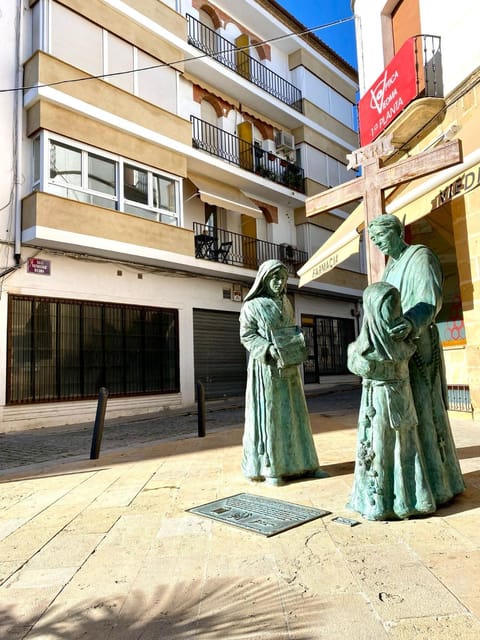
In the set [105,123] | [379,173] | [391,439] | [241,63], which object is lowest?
[391,439]

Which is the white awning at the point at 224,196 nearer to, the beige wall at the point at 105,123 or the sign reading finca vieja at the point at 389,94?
the beige wall at the point at 105,123

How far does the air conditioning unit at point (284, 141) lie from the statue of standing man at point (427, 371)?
52.6ft

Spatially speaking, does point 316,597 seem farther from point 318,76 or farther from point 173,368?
point 318,76

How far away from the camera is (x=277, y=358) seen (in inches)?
158

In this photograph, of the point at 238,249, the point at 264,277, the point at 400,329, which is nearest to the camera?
the point at 400,329

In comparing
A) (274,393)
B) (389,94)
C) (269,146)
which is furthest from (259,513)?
(269,146)

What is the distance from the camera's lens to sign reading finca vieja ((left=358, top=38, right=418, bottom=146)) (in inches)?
324

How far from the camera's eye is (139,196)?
1288 centimetres

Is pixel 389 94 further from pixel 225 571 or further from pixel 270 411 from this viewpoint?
pixel 225 571

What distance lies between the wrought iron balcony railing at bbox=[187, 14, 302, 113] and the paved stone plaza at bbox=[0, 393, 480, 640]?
14.0m

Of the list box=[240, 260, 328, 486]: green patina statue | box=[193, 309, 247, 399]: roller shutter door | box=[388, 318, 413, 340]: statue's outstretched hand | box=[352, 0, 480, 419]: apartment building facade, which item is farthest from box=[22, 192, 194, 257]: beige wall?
box=[388, 318, 413, 340]: statue's outstretched hand

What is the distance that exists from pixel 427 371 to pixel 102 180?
1056cm

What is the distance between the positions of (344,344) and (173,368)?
9418 mm

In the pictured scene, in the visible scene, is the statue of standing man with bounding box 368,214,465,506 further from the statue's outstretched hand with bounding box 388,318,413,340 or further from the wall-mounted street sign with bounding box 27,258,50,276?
the wall-mounted street sign with bounding box 27,258,50,276
